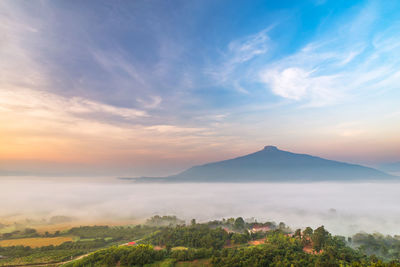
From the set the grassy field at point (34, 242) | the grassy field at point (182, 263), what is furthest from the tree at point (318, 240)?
the grassy field at point (34, 242)

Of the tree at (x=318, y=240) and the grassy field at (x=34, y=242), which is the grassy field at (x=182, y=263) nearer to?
the tree at (x=318, y=240)

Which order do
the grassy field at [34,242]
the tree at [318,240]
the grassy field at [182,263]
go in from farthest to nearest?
the grassy field at [34,242]
the tree at [318,240]
the grassy field at [182,263]

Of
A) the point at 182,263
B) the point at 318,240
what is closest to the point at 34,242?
the point at 182,263

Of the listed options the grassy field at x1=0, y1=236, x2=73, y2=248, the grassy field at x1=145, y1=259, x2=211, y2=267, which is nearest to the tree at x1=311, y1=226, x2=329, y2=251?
the grassy field at x1=145, y1=259, x2=211, y2=267

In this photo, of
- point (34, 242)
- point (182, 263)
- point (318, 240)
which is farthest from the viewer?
point (34, 242)

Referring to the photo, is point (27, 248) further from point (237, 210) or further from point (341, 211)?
point (341, 211)

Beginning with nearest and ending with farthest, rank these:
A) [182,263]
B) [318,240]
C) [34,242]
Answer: [182,263] → [318,240] → [34,242]

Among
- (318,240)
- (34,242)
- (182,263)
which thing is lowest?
(34,242)

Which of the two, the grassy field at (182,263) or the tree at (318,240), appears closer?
the grassy field at (182,263)

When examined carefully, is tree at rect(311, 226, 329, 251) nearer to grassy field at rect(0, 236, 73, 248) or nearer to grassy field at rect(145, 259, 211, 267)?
grassy field at rect(145, 259, 211, 267)

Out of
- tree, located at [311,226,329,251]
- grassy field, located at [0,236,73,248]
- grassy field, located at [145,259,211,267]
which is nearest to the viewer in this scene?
grassy field, located at [145,259,211,267]

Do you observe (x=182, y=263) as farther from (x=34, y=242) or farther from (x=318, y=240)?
(x=34, y=242)
